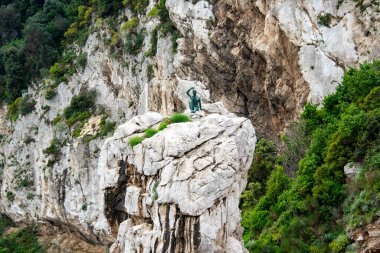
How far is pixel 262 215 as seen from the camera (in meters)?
23.8

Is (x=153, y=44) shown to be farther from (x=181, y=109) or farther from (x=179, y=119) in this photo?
(x=179, y=119)

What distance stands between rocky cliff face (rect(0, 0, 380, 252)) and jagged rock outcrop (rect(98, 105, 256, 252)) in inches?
1.1

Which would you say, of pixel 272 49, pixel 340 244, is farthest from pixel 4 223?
pixel 340 244

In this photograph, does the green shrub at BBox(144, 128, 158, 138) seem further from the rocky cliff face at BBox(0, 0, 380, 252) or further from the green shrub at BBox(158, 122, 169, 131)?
the rocky cliff face at BBox(0, 0, 380, 252)

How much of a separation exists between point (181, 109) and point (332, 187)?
15.9 meters

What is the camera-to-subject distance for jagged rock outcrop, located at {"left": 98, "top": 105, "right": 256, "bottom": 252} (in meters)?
13.8

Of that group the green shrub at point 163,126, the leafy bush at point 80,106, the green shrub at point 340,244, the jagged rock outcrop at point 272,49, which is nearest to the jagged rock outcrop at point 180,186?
the green shrub at point 163,126

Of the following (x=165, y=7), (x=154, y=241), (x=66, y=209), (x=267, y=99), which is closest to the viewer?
(x=154, y=241)

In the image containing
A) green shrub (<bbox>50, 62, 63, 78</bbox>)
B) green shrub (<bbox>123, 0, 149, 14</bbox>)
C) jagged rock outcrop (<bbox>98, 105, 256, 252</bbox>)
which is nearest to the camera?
jagged rock outcrop (<bbox>98, 105, 256, 252</bbox>)

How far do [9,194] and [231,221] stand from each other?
36.7m

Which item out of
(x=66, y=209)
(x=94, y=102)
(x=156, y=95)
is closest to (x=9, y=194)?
(x=66, y=209)

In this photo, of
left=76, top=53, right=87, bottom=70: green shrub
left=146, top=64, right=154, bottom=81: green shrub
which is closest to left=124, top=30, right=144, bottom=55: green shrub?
left=146, top=64, right=154, bottom=81: green shrub

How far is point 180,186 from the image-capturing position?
1398 cm

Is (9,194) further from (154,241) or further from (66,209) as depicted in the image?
(154,241)
